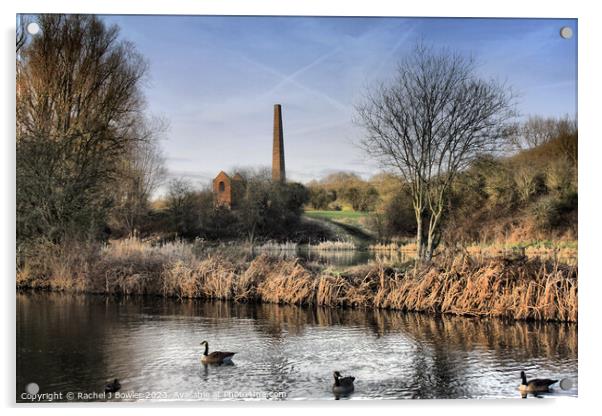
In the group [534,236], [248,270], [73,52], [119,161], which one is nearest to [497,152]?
[534,236]

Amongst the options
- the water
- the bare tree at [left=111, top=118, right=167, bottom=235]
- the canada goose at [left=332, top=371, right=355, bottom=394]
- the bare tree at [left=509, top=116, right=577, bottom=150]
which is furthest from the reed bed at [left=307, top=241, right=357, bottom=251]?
the canada goose at [left=332, top=371, right=355, bottom=394]

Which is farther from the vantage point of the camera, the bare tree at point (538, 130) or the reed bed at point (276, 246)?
the reed bed at point (276, 246)

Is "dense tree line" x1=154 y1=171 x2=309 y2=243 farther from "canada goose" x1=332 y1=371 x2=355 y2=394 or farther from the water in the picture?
"canada goose" x1=332 y1=371 x2=355 y2=394

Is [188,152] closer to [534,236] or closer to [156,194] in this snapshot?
[156,194]

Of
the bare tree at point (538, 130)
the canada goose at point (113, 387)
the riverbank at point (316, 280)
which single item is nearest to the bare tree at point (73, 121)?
the riverbank at point (316, 280)

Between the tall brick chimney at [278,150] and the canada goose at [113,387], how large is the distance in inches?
135

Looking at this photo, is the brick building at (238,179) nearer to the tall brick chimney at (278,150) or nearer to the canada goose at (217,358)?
the tall brick chimney at (278,150)

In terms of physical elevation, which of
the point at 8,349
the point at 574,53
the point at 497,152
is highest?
the point at 574,53

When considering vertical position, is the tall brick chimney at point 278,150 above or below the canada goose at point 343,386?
above

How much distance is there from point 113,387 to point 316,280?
348 centimetres

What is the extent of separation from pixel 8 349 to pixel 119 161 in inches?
123

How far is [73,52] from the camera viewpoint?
7809 millimetres

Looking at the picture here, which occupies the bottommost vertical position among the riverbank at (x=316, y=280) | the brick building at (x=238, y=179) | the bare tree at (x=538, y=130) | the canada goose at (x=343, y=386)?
the canada goose at (x=343, y=386)

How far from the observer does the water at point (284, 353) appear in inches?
235
